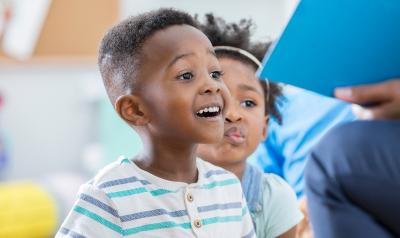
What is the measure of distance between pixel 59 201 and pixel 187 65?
88.9 inches

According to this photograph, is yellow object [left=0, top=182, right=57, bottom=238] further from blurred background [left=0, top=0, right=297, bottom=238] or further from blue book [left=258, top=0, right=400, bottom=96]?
blue book [left=258, top=0, right=400, bottom=96]

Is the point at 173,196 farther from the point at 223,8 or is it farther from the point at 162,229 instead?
the point at 223,8

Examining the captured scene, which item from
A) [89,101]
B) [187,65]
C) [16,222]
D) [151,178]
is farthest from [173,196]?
[89,101]

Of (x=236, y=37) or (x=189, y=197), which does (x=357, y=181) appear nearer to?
(x=189, y=197)

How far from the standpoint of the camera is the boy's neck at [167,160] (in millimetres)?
904

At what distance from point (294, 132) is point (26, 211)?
1.78m

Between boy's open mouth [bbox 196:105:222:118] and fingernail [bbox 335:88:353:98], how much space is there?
0.20 metres

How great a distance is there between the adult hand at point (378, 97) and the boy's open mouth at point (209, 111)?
0.69ft

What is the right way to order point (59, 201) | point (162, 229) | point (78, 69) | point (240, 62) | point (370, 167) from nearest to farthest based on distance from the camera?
point (370, 167) → point (162, 229) → point (240, 62) → point (59, 201) → point (78, 69)

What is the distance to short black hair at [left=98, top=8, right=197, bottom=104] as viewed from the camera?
890 millimetres

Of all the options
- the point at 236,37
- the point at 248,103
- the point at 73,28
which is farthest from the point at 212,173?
the point at 73,28

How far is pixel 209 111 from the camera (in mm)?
878

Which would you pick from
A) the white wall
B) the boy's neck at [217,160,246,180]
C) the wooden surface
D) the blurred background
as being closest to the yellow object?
the blurred background

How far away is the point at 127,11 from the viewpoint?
3.37m
